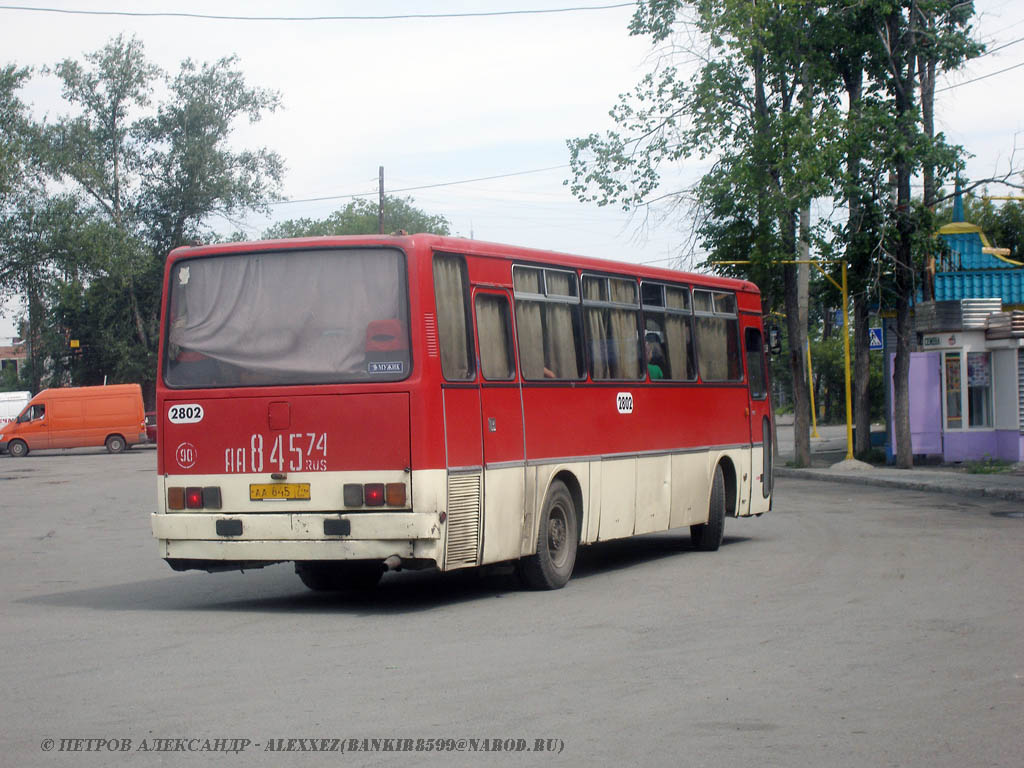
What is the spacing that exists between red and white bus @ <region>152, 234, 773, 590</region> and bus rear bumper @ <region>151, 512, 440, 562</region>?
1cm

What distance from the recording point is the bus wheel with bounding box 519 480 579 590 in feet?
40.3

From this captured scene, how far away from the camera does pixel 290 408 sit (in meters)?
11.1

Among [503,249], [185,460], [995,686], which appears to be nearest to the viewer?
[995,686]

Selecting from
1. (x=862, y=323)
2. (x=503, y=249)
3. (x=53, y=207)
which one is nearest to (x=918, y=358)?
(x=862, y=323)

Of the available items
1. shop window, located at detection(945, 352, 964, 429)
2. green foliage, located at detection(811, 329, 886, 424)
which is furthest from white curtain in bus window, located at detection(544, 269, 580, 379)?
green foliage, located at detection(811, 329, 886, 424)

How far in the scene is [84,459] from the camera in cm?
4997

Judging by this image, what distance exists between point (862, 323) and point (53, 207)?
142ft

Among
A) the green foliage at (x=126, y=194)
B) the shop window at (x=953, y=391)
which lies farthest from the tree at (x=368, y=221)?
the shop window at (x=953, y=391)

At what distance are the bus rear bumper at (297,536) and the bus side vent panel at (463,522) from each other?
0.76 ft

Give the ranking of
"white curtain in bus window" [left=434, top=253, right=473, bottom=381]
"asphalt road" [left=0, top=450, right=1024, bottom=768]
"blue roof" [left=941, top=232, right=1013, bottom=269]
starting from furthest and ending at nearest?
"blue roof" [left=941, top=232, right=1013, bottom=269] → "white curtain in bus window" [left=434, top=253, right=473, bottom=381] → "asphalt road" [left=0, top=450, right=1024, bottom=768]

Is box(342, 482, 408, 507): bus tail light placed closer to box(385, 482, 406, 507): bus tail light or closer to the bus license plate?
box(385, 482, 406, 507): bus tail light

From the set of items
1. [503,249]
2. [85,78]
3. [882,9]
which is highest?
[85,78]

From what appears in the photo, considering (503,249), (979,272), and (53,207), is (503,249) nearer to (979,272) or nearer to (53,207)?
(979,272)

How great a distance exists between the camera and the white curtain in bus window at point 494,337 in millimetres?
11672
